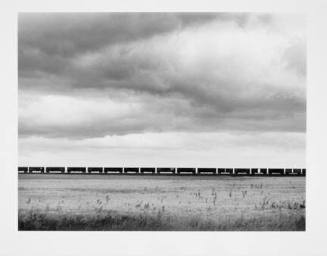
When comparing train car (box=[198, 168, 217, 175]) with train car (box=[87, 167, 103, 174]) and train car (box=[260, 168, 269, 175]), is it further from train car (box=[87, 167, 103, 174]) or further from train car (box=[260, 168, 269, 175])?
train car (box=[87, 167, 103, 174])

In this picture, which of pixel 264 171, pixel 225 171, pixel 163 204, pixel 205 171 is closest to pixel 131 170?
pixel 163 204

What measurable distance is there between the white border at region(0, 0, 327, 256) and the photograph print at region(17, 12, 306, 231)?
163 millimetres

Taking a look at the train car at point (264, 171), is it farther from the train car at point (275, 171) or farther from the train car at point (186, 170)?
the train car at point (186, 170)

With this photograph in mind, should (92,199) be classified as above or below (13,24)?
below

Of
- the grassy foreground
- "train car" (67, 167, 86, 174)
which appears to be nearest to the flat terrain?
the grassy foreground

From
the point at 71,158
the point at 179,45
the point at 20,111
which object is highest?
the point at 179,45

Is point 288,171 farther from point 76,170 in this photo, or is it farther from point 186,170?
point 76,170

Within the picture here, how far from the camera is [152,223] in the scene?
1157 centimetres

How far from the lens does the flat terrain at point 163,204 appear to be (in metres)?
11.6
